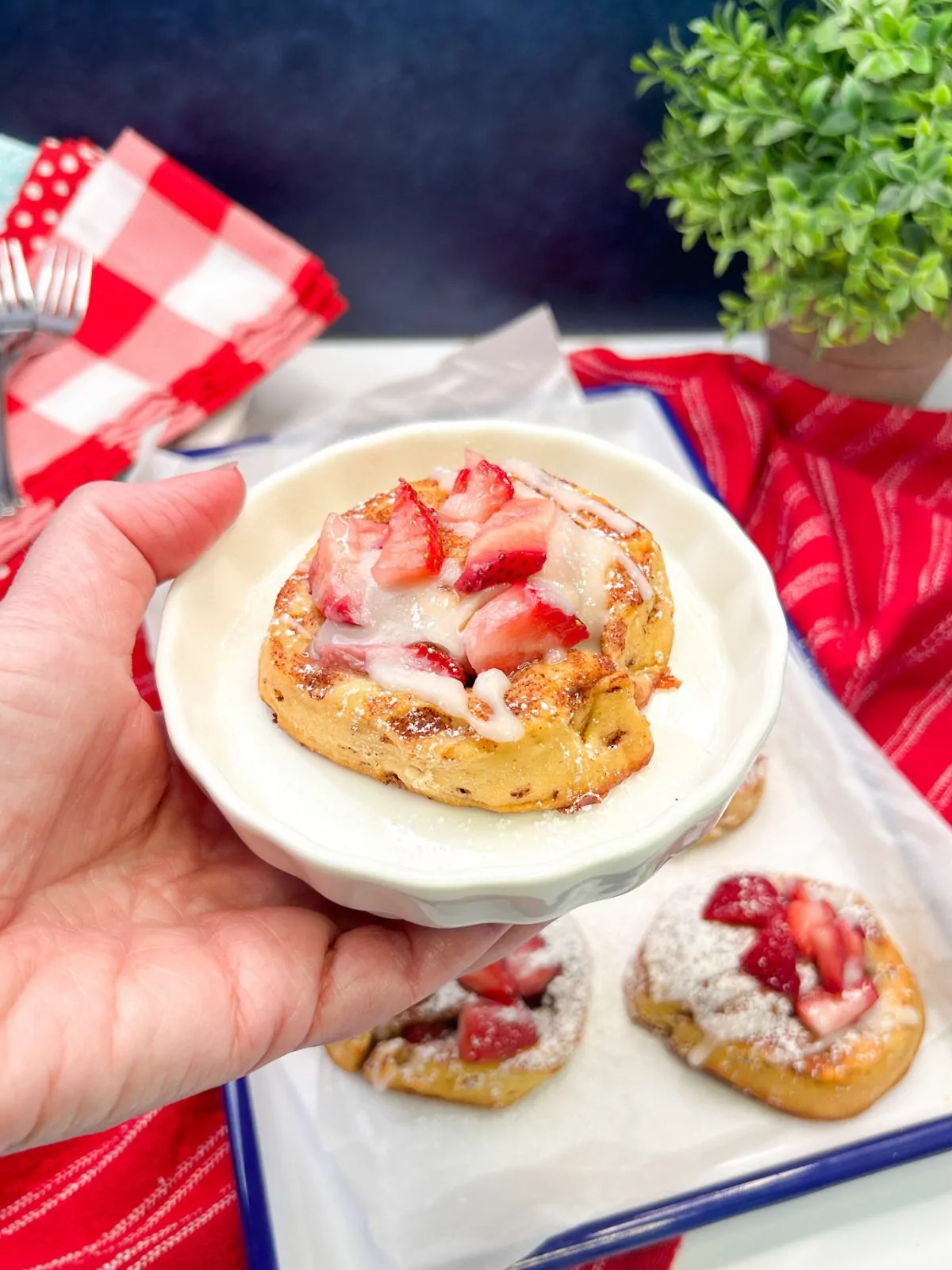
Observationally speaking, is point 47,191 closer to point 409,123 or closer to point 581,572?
point 409,123

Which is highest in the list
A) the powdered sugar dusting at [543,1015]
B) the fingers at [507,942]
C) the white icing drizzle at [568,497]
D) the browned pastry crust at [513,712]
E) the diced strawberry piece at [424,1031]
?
the white icing drizzle at [568,497]

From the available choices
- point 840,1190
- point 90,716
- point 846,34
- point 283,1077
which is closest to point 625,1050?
point 840,1190

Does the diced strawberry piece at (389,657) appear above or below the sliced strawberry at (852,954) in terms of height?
above

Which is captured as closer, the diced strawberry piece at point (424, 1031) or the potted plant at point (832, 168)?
the diced strawberry piece at point (424, 1031)

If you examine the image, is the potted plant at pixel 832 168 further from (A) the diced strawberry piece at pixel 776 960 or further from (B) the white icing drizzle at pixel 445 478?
(A) the diced strawberry piece at pixel 776 960

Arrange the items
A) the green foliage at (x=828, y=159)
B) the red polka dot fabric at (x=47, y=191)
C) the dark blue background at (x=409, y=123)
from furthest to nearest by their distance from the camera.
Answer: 1. the red polka dot fabric at (x=47, y=191)
2. the dark blue background at (x=409, y=123)
3. the green foliage at (x=828, y=159)

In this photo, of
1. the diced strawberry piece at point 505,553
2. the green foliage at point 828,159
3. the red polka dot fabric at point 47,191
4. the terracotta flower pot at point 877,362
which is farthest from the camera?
the red polka dot fabric at point 47,191

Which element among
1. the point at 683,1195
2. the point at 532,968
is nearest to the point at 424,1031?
the point at 532,968

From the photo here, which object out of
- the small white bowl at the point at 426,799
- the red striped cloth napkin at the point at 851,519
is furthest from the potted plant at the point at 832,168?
the small white bowl at the point at 426,799
